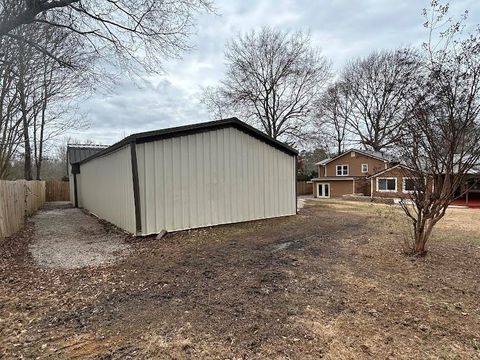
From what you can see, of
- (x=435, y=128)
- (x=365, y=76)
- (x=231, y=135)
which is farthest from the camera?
(x=365, y=76)

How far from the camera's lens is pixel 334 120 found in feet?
113

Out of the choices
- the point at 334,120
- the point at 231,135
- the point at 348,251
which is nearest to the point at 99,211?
the point at 231,135

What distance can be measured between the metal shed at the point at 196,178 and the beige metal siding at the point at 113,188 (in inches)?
1.1

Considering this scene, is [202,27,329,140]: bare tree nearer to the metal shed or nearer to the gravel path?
the metal shed

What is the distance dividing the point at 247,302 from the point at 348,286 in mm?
1468

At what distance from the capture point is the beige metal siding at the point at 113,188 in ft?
26.7

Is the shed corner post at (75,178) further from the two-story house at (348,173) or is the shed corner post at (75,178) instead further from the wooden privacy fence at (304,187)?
the wooden privacy fence at (304,187)

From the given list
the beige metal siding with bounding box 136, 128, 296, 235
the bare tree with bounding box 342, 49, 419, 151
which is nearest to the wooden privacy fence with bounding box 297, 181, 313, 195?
the bare tree with bounding box 342, 49, 419, 151

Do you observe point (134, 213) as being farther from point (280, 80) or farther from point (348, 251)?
point (280, 80)

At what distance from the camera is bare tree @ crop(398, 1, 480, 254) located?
5180 mm

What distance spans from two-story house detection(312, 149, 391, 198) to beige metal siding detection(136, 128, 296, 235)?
19631 millimetres

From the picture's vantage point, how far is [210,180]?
8.77 m

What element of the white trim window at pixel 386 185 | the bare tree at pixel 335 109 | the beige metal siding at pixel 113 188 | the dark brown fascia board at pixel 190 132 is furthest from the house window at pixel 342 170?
the beige metal siding at pixel 113 188

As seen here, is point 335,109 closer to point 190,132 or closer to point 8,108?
point 190,132
